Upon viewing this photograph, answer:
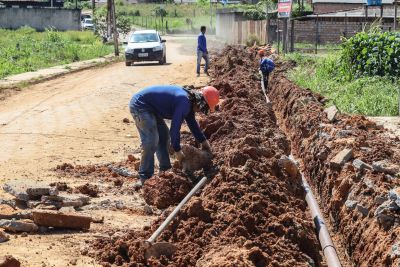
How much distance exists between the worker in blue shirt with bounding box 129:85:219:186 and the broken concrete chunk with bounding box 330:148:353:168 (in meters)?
1.84

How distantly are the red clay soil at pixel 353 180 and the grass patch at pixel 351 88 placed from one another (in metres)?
0.85

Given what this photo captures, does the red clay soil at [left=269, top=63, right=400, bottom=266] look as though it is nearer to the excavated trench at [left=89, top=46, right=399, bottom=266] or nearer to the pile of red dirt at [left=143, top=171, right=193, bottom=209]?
the excavated trench at [left=89, top=46, right=399, bottom=266]

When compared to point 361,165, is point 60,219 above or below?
below

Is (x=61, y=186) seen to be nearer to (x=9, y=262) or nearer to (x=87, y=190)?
(x=87, y=190)

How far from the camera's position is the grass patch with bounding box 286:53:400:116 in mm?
15812

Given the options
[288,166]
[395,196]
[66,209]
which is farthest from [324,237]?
[66,209]

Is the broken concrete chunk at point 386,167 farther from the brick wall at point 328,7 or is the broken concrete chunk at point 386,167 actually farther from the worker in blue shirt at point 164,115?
the brick wall at point 328,7

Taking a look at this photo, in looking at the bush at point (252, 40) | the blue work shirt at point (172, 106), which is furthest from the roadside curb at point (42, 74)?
the blue work shirt at point (172, 106)

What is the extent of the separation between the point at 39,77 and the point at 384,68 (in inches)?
544

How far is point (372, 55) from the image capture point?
2016 cm

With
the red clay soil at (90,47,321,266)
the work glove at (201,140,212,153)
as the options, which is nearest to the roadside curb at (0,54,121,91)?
the work glove at (201,140,212,153)

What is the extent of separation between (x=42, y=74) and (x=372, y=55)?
14.4 m

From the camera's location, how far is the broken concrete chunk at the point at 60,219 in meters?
8.18

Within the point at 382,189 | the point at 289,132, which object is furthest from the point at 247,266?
the point at 289,132
